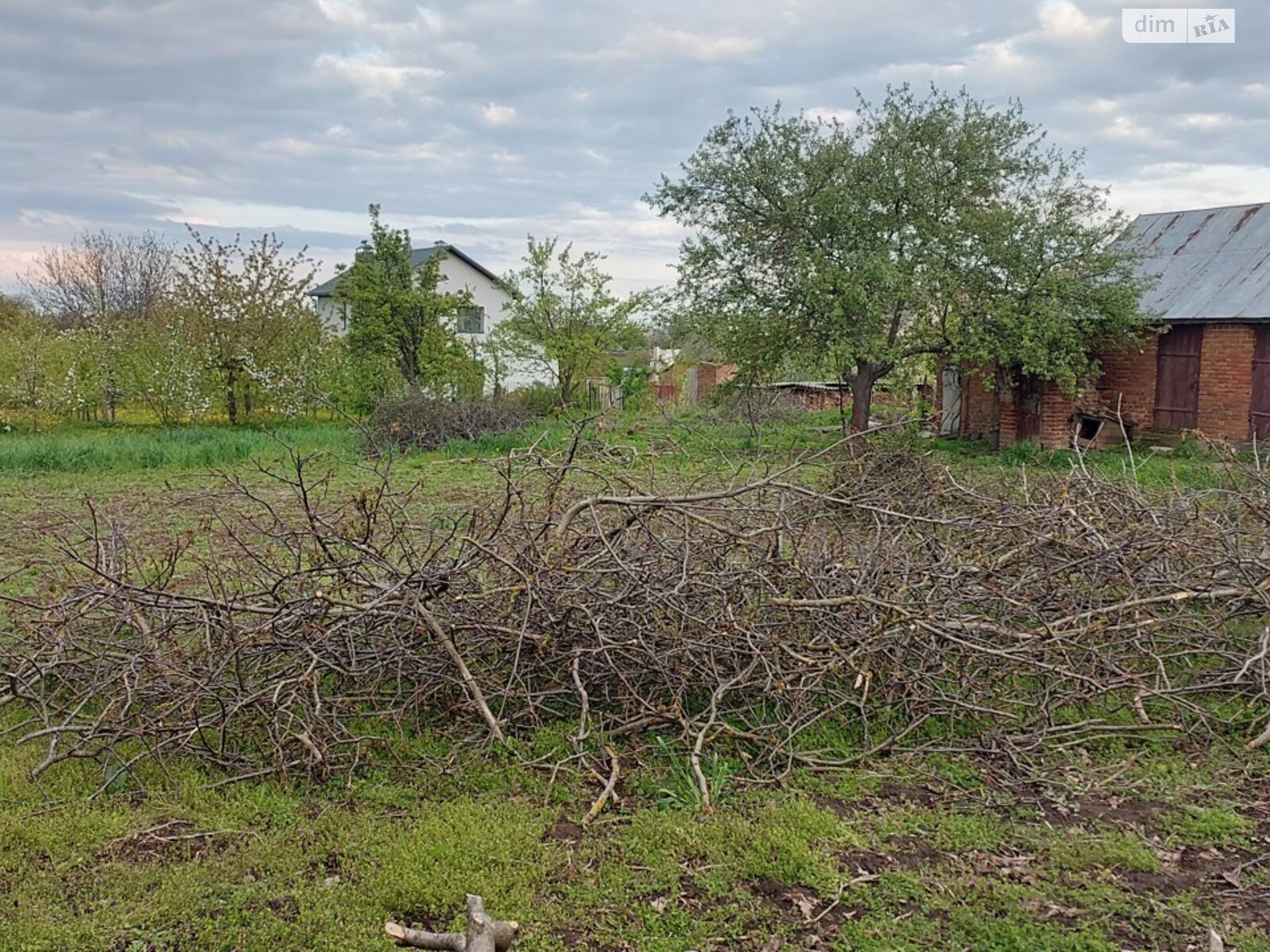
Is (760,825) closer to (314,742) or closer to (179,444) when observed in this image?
(314,742)

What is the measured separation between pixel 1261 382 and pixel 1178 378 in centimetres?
118

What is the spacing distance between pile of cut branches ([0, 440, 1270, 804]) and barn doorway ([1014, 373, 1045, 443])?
1119 centimetres

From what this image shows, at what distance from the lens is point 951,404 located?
59.4 ft

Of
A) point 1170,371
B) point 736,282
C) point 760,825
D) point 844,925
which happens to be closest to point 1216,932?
point 844,925

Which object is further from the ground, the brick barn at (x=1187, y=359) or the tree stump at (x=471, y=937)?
the brick barn at (x=1187, y=359)

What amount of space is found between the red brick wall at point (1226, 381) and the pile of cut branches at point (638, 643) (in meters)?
10.7

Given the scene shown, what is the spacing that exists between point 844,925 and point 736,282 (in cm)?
1280

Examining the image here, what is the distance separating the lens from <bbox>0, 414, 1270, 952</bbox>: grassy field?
2.63 metres

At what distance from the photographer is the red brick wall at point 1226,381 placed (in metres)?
13.3

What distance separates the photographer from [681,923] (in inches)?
105

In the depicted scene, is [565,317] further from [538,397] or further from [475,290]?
[475,290]

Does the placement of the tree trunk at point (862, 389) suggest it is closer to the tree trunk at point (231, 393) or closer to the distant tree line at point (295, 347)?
the distant tree line at point (295, 347)

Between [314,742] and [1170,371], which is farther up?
[1170,371]

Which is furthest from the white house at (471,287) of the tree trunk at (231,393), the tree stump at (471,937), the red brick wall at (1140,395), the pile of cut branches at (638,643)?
the tree stump at (471,937)
